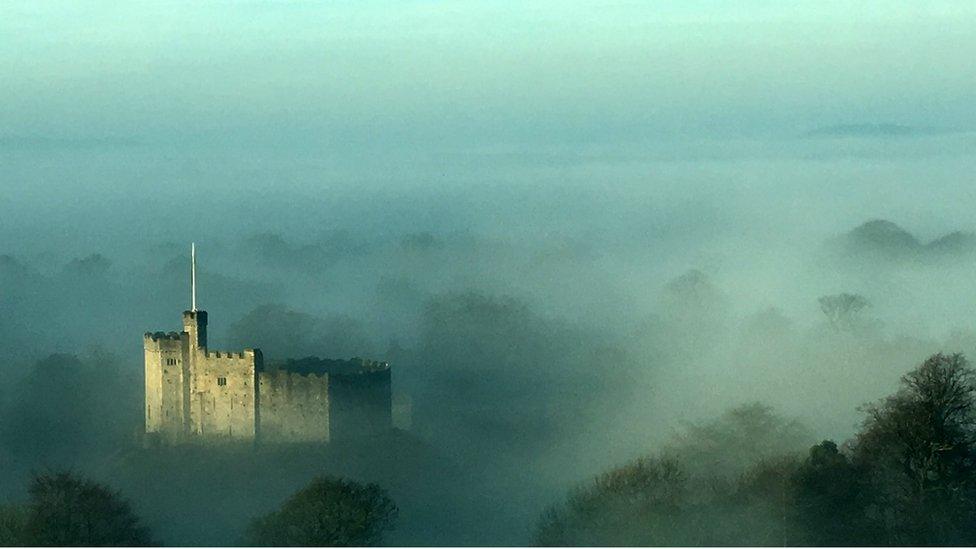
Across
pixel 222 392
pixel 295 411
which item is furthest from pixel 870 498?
pixel 222 392

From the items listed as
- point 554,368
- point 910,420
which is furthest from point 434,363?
point 910,420

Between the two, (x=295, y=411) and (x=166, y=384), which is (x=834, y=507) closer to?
(x=295, y=411)

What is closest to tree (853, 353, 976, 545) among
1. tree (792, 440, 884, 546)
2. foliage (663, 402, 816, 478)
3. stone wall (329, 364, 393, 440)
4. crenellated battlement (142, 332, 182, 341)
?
tree (792, 440, 884, 546)

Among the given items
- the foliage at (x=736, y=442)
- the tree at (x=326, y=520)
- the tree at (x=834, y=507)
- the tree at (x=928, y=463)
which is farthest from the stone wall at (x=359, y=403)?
the tree at (x=928, y=463)

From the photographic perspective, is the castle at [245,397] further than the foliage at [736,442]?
Yes

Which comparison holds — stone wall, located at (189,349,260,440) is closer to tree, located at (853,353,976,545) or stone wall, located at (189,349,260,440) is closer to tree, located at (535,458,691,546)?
tree, located at (535,458,691,546)

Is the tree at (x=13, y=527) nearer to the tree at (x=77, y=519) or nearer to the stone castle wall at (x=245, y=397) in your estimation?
the tree at (x=77, y=519)
